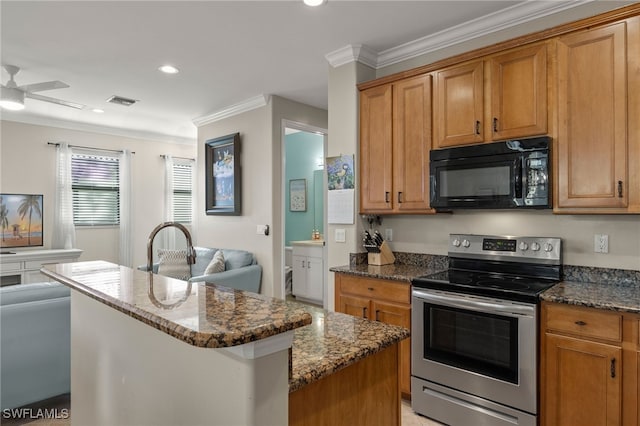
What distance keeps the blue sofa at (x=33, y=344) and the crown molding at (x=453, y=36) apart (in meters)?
2.73

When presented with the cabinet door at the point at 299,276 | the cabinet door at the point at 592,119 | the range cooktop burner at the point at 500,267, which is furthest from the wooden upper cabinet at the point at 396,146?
the cabinet door at the point at 299,276

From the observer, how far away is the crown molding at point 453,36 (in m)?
2.45

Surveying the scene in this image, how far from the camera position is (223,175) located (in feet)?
16.5

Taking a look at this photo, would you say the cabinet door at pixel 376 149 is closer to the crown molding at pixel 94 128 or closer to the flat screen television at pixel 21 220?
the crown molding at pixel 94 128

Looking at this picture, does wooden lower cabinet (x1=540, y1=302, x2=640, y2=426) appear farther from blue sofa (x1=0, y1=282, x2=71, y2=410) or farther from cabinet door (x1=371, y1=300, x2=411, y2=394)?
blue sofa (x1=0, y1=282, x2=71, y2=410)

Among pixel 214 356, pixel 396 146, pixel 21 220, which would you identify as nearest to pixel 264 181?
pixel 396 146

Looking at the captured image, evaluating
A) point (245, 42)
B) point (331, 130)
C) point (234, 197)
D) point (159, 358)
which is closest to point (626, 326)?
point (159, 358)

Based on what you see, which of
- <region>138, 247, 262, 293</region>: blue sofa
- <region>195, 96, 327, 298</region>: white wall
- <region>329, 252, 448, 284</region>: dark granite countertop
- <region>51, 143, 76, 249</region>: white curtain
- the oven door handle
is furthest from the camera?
<region>51, 143, 76, 249</region>: white curtain

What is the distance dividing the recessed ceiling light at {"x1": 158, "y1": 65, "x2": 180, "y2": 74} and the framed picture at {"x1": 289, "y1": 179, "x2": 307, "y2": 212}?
3.17 meters

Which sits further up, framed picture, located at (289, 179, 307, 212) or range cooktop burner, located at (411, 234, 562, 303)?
framed picture, located at (289, 179, 307, 212)

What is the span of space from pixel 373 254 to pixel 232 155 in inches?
101

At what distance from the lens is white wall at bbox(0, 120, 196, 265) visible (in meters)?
5.02

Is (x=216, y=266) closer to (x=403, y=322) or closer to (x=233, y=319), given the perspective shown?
(x=403, y=322)

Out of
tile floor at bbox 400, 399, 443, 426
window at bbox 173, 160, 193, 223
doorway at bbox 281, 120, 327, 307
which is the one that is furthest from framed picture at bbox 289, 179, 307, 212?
tile floor at bbox 400, 399, 443, 426
